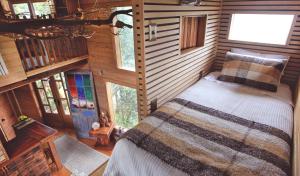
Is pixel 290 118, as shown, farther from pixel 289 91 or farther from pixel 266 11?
pixel 266 11

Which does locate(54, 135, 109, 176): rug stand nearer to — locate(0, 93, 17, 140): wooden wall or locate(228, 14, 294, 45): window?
locate(0, 93, 17, 140): wooden wall

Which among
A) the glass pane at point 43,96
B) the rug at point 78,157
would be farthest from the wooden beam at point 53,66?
the rug at point 78,157

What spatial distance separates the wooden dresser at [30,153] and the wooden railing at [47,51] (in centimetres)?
110

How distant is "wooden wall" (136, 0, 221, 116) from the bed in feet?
0.80

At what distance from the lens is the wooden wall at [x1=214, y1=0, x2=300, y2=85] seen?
263cm

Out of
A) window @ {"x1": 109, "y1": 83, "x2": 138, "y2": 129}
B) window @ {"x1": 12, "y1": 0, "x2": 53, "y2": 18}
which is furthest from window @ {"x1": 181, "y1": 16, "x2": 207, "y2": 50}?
window @ {"x1": 12, "y1": 0, "x2": 53, "y2": 18}

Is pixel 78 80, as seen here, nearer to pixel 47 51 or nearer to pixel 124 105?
pixel 47 51

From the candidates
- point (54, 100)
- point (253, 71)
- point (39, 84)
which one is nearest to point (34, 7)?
point (39, 84)

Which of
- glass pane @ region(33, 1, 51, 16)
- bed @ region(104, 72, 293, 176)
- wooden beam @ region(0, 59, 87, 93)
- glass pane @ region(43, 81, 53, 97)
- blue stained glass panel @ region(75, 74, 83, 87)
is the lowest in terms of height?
glass pane @ region(43, 81, 53, 97)

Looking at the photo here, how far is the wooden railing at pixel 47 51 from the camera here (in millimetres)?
2778

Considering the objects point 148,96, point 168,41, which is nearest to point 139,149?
point 148,96

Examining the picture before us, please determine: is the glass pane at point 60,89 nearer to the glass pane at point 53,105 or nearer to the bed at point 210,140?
the glass pane at point 53,105

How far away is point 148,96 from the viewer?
2117 mm

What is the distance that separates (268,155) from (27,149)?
317 centimetres
